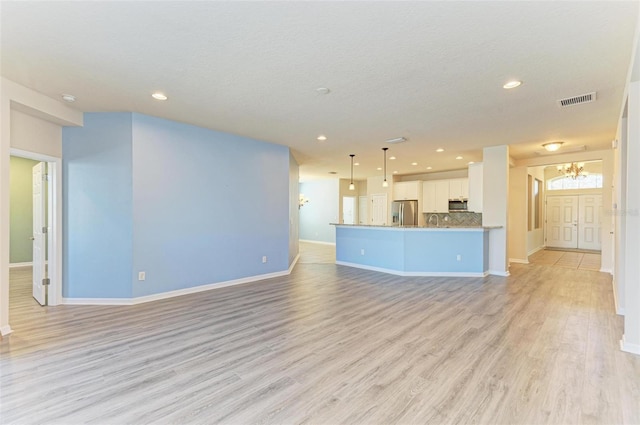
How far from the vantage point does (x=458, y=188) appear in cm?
916

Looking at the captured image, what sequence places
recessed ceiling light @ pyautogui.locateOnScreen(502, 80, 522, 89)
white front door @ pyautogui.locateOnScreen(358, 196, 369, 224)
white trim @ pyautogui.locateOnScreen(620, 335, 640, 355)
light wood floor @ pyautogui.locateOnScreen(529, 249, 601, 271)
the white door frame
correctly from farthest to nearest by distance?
1. white front door @ pyautogui.locateOnScreen(358, 196, 369, 224)
2. light wood floor @ pyautogui.locateOnScreen(529, 249, 601, 271)
3. the white door frame
4. recessed ceiling light @ pyautogui.locateOnScreen(502, 80, 522, 89)
5. white trim @ pyautogui.locateOnScreen(620, 335, 640, 355)

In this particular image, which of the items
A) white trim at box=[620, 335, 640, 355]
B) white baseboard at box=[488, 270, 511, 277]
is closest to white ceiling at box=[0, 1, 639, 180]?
white trim at box=[620, 335, 640, 355]

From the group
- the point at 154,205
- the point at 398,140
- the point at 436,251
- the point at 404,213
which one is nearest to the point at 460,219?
the point at 404,213

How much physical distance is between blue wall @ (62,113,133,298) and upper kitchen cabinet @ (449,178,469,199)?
8596 mm

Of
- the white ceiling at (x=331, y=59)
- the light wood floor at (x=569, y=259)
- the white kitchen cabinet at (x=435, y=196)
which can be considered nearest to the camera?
the white ceiling at (x=331, y=59)

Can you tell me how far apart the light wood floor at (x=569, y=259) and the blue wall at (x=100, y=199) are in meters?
9.25

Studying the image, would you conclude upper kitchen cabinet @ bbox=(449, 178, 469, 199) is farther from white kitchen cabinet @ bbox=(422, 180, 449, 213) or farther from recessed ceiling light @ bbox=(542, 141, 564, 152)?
recessed ceiling light @ bbox=(542, 141, 564, 152)

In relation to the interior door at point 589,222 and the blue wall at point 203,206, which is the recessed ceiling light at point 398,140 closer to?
the blue wall at point 203,206

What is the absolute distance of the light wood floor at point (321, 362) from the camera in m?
1.95

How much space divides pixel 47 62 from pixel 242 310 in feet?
11.0

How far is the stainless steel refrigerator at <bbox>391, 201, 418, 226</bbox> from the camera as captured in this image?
10.1m

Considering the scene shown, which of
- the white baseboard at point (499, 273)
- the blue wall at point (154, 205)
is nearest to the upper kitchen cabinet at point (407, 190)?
the white baseboard at point (499, 273)

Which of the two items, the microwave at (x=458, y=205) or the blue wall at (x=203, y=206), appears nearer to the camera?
the blue wall at (x=203, y=206)

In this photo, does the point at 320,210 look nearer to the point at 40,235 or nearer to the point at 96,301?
the point at 96,301
